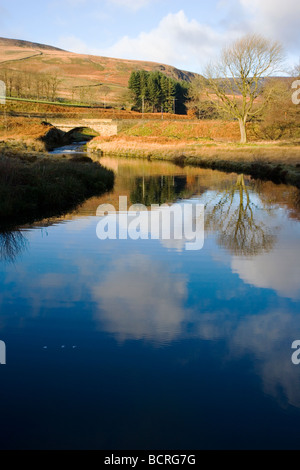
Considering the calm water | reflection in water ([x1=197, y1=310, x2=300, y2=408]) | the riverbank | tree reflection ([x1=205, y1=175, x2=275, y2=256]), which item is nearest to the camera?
the calm water

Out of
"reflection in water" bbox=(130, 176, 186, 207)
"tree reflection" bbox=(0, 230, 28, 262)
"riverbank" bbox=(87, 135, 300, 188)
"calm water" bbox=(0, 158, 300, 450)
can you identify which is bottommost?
"calm water" bbox=(0, 158, 300, 450)

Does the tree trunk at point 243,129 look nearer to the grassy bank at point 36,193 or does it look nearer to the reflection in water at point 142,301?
the grassy bank at point 36,193

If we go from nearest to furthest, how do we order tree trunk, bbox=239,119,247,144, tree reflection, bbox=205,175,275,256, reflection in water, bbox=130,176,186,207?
1. tree reflection, bbox=205,175,275,256
2. reflection in water, bbox=130,176,186,207
3. tree trunk, bbox=239,119,247,144

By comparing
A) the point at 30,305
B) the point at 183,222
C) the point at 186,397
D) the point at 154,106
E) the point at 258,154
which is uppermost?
the point at 154,106

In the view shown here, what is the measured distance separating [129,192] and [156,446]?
66.7ft

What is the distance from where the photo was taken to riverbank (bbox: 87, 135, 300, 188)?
101 ft

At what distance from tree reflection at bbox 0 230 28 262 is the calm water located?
0.27 ft

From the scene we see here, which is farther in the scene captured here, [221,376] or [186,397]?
[221,376]

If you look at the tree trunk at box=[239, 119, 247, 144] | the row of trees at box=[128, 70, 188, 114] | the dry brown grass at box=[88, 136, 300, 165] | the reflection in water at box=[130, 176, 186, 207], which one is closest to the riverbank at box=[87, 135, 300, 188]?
the dry brown grass at box=[88, 136, 300, 165]

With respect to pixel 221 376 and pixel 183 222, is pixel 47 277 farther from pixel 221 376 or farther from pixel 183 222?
pixel 183 222

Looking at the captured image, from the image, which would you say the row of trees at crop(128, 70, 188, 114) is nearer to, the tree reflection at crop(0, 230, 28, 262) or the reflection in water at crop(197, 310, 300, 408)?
the tree reflection at crop(0, 230, 28, 262)

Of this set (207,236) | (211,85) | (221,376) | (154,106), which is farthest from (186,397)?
(154,106)

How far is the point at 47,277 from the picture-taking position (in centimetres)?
962

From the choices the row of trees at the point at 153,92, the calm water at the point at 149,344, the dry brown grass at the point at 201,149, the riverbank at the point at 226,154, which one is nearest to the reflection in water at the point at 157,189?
the riverbank at the point at 226,154
